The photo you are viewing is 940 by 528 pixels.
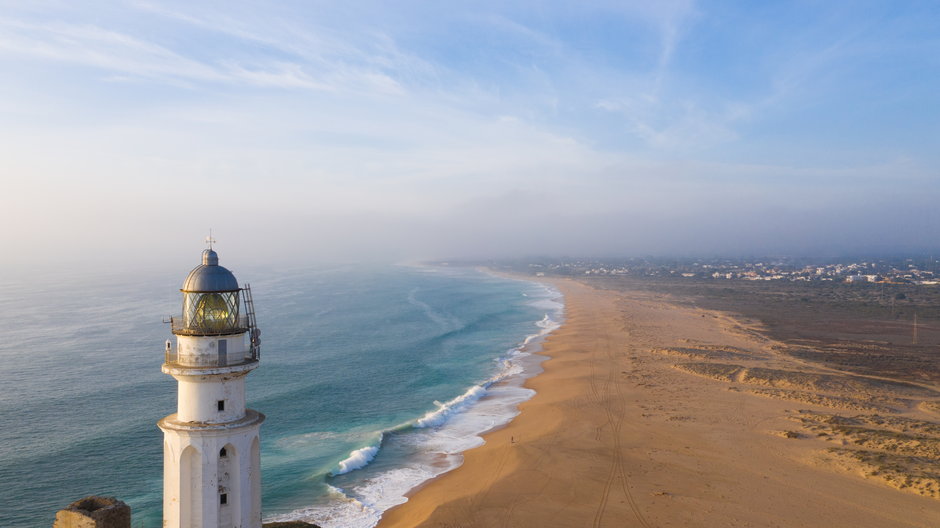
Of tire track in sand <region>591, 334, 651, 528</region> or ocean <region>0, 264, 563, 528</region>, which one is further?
ocean <region>0, 264, 563, 528</region>

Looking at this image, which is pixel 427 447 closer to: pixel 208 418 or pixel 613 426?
pixel 613 426

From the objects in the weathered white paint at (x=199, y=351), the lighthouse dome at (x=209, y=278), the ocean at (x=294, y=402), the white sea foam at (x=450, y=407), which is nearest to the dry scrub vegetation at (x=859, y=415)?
the ocean at (x=294, y=402)

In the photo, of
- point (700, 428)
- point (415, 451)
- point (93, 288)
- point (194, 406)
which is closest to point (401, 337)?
point (415, 451)

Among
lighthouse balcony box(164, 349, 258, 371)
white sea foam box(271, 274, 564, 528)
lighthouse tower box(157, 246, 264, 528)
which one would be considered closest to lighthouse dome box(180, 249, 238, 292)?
lighthouse tower box(157, 246, 264, 528)

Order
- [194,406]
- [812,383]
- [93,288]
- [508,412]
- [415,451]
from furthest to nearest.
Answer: [93,288], [812,383], [508,412], [415,451], [194,406]

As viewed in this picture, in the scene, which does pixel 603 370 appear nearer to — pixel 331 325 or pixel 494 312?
pixel 331 325

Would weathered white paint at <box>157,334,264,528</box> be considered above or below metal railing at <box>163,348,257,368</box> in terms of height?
below

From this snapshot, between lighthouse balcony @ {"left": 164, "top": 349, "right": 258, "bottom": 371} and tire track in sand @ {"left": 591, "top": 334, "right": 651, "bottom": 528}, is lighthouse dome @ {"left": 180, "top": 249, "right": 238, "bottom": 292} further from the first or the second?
tire track in sand @ {"left": 591, "top": 334, "right": 651, "bottom": 528}

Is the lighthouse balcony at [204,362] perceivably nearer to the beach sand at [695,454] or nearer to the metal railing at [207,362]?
the metal railing at [207,362]
